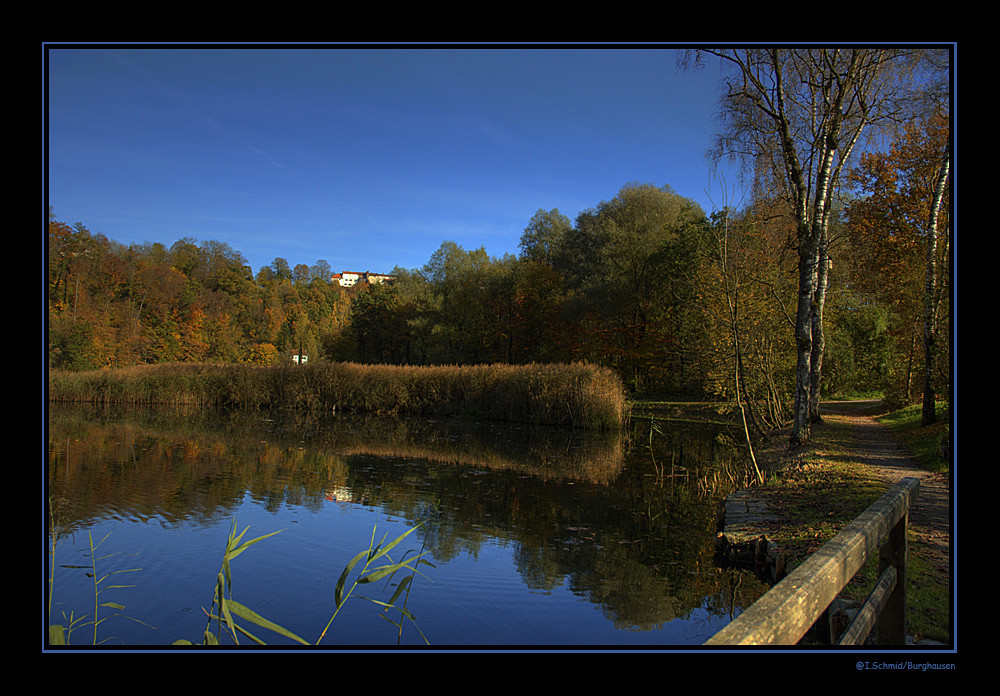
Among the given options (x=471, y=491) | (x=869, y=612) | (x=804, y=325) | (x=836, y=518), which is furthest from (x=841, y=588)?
(x=804, y=325)

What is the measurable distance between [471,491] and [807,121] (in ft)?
30.8

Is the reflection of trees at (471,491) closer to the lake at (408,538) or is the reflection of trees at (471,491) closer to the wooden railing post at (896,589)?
the lake at (408,538)

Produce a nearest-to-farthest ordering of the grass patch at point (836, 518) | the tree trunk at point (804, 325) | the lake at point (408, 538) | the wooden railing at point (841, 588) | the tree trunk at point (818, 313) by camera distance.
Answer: the wooden railing at point (841, 588) → the grass patch at point (836, 518) → the lake at point (408, 538) → the tree trunk at point (804, 325) → the tree trunk at point (818, 313)

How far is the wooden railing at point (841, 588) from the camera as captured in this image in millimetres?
1451

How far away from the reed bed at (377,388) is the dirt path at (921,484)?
25.2 ft

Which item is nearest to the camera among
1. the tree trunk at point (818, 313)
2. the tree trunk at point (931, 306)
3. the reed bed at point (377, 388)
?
the tree trunk at point (818, 313)

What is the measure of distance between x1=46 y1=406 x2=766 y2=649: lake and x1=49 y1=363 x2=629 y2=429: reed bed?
5198 millimetres

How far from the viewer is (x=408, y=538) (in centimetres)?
704

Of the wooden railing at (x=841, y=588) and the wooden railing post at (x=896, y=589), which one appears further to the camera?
the wooden railing post at (x=896, y=589)

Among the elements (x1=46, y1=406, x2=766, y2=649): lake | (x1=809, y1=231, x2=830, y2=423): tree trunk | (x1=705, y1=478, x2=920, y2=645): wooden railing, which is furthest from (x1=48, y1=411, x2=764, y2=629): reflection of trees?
(x1=809, y1=231, x2=830, y2=423): tree trunk

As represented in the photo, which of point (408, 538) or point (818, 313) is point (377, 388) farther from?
point (408, 538)

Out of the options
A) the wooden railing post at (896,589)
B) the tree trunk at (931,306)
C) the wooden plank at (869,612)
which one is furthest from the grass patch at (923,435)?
the wooden plank at (869,612)
